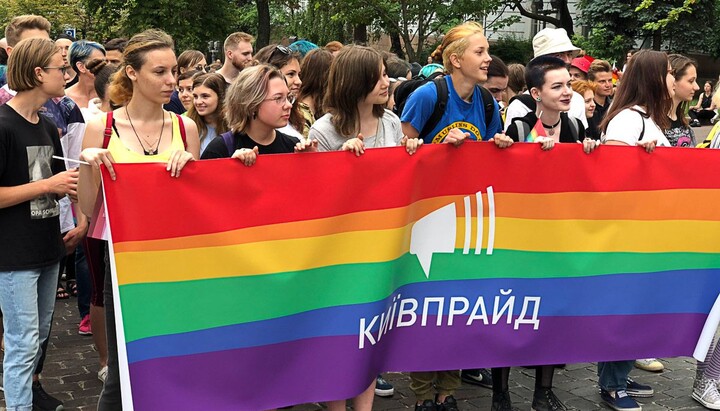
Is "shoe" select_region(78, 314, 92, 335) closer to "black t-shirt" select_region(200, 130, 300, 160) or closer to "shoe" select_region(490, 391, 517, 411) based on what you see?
"black t-shirt" select_region(200, 130, 300, 160)

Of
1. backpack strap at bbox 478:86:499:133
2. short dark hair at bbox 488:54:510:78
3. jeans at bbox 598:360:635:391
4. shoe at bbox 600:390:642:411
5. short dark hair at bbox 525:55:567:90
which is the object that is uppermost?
short dark hair at bbox 525:55:567:90

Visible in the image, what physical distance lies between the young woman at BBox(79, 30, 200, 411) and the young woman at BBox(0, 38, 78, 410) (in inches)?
10.8

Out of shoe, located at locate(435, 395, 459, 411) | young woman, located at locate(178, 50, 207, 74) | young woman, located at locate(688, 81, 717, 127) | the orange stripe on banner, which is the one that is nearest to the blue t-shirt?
the orange stripe on banner

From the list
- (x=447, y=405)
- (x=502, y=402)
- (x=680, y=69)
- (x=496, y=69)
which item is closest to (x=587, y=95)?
(x=496, y=69)

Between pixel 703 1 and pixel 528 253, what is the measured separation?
28183 millimetres

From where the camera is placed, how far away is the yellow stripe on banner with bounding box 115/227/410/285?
3947 millimetres

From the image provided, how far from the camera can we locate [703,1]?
29.9 meters

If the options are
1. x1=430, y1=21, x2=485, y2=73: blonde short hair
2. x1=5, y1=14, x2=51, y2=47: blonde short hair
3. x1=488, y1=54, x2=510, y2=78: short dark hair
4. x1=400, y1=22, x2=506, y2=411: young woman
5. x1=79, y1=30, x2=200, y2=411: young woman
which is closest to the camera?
x1=79, y1=30, x2=200, y2=411: young woman

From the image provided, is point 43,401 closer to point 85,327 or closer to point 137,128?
point 85,327

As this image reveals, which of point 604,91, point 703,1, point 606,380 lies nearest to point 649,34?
point 703,1

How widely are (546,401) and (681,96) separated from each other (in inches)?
96.8

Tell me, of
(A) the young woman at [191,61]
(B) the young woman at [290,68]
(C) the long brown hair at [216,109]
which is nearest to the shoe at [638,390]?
(B) the young woman at [290,68]

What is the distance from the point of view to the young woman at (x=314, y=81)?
6.46 metres

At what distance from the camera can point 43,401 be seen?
5.26 meters
